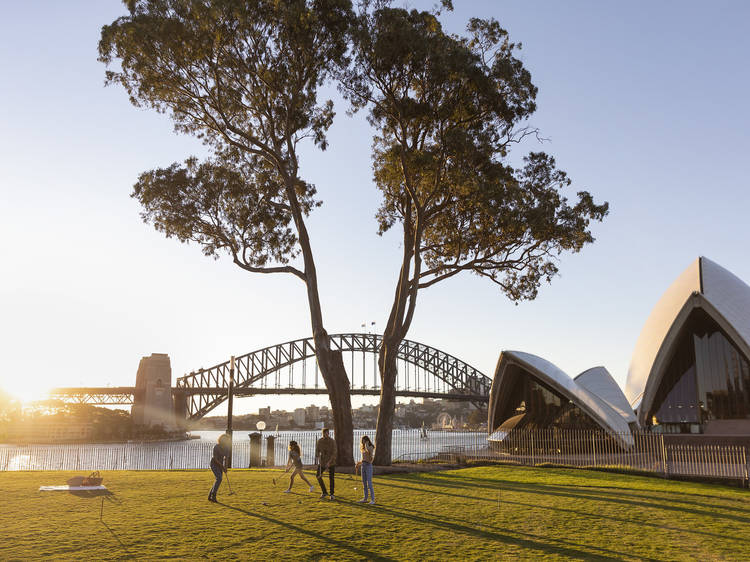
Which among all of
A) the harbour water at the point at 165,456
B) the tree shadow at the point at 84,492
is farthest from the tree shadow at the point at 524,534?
the harbour water at the point at 165,456

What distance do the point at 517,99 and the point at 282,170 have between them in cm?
918

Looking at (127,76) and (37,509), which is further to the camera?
(127,76)

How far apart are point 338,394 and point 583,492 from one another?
385 inches

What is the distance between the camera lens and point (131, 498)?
12609mm

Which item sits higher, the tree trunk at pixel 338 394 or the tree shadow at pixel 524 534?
the tree trunk at pixel 338 394

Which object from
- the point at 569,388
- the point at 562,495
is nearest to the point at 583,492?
the point at 562,495

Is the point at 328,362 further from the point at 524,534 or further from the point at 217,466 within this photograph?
the point at 524,534

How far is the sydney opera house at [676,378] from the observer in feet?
92.5

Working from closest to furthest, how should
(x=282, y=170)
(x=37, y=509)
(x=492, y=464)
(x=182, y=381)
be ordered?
(x=37, y=509) → (x=282, y=170) → (x=492, y=464) → (x=182, y=381)

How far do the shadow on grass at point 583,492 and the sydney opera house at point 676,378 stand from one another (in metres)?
14.0

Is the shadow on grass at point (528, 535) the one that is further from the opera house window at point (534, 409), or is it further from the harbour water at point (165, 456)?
the opera house window at point (534, 409)

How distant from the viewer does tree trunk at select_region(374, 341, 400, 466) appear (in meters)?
20.7

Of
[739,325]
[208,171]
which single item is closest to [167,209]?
[208,171]

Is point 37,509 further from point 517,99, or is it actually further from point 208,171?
point 517,99
